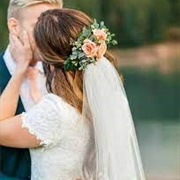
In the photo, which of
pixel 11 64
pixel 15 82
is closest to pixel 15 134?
pixel 15 82

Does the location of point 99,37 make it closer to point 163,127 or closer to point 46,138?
point 46,138

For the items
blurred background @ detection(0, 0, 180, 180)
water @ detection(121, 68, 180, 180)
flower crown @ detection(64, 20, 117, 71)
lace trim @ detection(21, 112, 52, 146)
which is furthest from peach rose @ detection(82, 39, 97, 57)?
blurred background @ detection(0, 0, 180, 180)

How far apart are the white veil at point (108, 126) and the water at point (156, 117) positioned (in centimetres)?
409

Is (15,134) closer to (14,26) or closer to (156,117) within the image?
(14,26)

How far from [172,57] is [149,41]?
2.45 ft

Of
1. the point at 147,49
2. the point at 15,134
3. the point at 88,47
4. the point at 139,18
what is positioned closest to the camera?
the point at 15,134

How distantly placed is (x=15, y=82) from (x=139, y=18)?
912 cm

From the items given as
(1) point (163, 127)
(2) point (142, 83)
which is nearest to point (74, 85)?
(1) point (163, 127)

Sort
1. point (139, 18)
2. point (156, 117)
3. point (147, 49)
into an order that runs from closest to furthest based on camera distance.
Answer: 1. point (156, 117)
2. point (139, 18)
3. point (147, 49)

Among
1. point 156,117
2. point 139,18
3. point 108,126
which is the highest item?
point 108,126

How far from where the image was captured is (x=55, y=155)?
3197 mm

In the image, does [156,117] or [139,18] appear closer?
[156,117]

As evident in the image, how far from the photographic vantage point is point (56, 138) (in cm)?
315

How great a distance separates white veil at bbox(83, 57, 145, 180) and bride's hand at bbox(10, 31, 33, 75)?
0.70 feet
